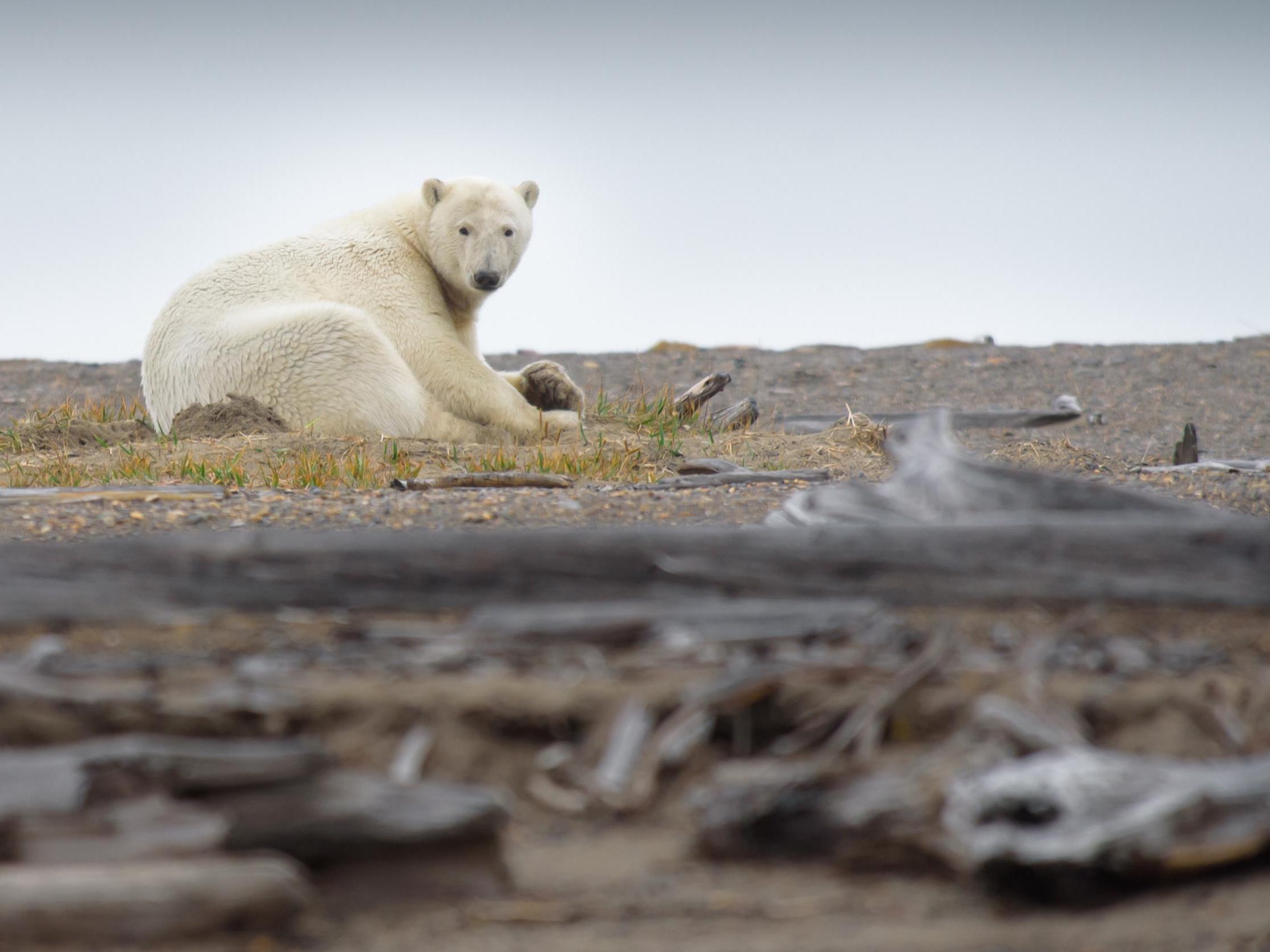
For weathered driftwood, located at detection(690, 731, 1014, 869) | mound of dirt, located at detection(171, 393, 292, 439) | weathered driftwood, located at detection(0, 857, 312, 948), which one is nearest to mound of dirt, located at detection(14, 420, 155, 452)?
mound of dirt, located at detection(171, 393, 292, 439)

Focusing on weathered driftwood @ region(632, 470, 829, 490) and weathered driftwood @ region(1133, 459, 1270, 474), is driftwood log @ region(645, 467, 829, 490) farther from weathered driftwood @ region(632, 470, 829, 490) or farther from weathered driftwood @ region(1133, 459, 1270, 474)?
Result: weathered driftwood @ region(1133, 459, 1270, 474)

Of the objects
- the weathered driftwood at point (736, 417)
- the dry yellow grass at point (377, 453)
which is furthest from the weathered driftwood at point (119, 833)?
the weathered driftwood at point (736, 417)

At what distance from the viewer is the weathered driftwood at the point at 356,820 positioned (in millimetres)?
2045

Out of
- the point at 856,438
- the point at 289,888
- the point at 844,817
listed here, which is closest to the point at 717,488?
the point at 856,438

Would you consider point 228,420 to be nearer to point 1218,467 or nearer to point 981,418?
point 981,418

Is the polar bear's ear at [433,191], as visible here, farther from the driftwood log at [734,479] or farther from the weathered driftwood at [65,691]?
the weathered driftwood at [65,691]

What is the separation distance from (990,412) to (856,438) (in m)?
2.02

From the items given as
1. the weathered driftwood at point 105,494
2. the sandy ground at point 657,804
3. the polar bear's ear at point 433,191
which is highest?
the polar bear's ear at point 433,191

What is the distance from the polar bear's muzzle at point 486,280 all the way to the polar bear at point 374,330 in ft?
0.04

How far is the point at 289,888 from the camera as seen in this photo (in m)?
1.88

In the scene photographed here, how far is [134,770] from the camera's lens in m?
2.09

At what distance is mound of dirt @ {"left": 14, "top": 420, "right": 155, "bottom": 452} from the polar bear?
0.22m

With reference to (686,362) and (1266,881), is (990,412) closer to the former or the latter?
(686,362)

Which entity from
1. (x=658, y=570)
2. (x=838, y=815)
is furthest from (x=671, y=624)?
(x=838, y=815)
